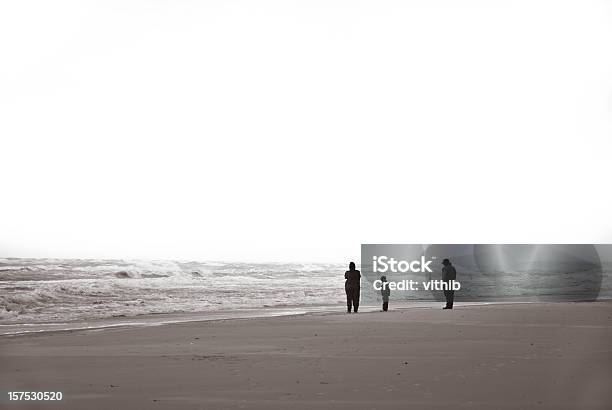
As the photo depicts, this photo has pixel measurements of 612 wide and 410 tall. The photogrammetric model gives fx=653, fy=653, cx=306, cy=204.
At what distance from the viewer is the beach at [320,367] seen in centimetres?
671

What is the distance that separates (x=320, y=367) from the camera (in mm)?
8703

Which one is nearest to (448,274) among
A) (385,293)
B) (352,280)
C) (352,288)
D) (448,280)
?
(448,280)

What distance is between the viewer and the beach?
6711 millimetres

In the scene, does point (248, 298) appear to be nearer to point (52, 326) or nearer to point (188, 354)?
point (52, 326)

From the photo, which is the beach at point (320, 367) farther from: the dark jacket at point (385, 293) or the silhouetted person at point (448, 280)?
the silhouetted person at point (448, 280)

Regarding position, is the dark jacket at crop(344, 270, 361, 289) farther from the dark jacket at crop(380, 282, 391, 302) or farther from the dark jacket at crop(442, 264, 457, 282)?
the dark jacket at crop(442, 264, 457, 282)

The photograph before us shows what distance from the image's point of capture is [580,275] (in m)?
46.9

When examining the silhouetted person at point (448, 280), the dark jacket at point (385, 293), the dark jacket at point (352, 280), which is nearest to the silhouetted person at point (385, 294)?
the dark jacket at point (385, 293)

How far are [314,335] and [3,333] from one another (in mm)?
7080

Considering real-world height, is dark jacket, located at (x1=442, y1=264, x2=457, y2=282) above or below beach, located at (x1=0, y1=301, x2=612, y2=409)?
above

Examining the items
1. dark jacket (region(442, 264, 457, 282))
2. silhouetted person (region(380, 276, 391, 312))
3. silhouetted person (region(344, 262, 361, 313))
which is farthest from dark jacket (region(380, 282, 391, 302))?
dark jacket (region(442, 264, 457, 282))

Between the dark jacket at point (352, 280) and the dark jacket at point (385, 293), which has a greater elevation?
the dark jacket at point (352, 280)

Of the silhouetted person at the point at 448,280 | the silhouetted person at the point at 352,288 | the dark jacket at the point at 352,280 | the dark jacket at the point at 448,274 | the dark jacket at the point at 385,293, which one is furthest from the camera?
the dark jacket at the point at 448,274

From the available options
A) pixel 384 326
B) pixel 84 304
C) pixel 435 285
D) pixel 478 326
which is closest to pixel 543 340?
pixel 478 326
